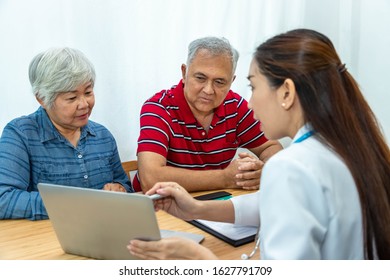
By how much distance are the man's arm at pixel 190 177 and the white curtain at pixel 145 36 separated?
2.04 feet

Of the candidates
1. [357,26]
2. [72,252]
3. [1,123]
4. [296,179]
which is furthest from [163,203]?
[357,26]

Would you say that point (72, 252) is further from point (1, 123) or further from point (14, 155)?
point (1, 123)

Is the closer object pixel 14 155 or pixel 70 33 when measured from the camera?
pixel 14 155

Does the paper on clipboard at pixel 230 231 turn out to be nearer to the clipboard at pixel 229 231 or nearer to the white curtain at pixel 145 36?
the clipboard at pixel 229 231

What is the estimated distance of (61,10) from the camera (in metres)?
2.06

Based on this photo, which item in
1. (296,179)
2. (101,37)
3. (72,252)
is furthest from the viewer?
(101,37)

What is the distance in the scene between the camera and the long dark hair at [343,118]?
0.91 meters

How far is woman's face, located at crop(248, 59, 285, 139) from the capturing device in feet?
3.31

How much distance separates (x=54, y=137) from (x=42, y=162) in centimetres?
10

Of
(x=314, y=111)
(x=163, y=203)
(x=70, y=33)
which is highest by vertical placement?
(x=70, y=33)

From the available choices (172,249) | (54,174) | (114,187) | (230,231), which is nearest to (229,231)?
(230,231)

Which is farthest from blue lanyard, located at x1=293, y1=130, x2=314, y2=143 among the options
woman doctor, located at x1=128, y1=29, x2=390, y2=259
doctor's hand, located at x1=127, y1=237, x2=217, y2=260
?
doctor's hand, located at x1=127, y1=237, x2=217, y2=260

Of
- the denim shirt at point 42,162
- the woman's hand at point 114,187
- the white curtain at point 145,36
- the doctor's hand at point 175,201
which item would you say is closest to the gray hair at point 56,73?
the denim shirt at point 42,162

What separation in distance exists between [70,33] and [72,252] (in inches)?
49.2
